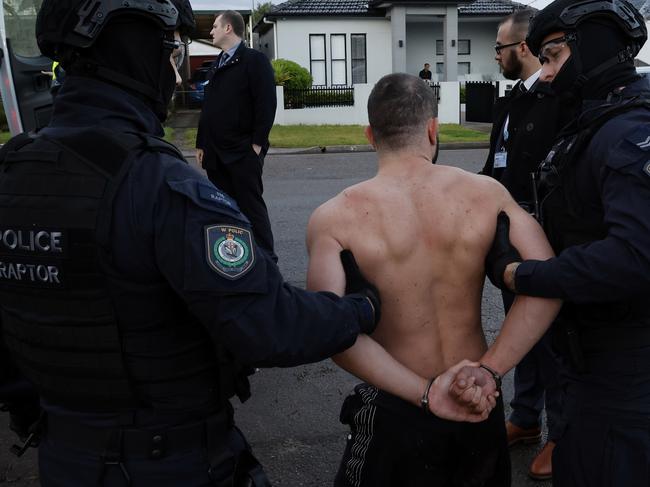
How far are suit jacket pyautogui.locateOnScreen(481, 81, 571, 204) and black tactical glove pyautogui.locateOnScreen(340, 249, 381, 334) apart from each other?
1.45 meters

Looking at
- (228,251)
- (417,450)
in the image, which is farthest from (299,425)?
(228,251)

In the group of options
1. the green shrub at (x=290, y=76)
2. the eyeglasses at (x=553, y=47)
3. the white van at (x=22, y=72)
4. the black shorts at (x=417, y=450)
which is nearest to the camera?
the black shorts at (x=417, y=450)

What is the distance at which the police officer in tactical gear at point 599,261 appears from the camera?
82.5 inches

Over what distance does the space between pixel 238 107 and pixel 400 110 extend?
13.1 ft

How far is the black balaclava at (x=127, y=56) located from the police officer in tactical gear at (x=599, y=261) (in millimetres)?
1170

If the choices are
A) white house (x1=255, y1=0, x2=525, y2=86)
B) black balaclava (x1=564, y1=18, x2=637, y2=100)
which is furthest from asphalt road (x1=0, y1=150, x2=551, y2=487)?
white house (x1=255, y1=0, x2=525, y2=86)

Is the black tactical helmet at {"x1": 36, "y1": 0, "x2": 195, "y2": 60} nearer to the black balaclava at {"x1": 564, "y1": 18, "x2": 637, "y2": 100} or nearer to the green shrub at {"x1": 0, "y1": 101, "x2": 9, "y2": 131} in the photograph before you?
the black balaclava at {"x1": 564, "y1": 18, "x2": 637, "y2": 100}

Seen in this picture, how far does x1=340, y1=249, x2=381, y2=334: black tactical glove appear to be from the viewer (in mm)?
2186

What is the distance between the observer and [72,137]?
74.2 inches

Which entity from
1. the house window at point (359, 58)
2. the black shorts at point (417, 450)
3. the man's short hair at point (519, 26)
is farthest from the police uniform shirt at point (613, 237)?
the house window at point (359, 58)

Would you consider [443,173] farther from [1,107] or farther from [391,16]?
[391,16]

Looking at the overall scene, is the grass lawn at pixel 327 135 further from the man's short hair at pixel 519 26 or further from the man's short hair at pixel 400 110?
the man's short hair at pixel 400 110

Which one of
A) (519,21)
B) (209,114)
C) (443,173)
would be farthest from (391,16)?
(443,173)

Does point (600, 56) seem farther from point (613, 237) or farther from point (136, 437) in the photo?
point (136, 437)
